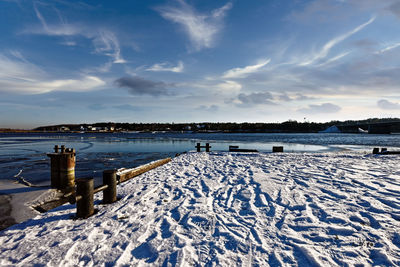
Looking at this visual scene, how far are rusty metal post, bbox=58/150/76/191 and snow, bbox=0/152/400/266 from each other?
9.54 ft

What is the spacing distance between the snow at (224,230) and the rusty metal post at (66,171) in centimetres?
291

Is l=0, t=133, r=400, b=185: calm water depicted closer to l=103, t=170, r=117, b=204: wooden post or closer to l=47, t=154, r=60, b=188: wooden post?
l=47, t=154, r=60, b=188: wooden post

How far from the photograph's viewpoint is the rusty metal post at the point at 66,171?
782 cm

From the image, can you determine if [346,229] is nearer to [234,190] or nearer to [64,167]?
[234,190]

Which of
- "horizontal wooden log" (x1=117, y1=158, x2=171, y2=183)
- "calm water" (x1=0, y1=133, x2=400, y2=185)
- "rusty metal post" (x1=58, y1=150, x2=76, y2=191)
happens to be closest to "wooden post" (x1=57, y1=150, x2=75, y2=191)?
"rusty metal post" (x1=58, y1=150, x2=76, y2=191)

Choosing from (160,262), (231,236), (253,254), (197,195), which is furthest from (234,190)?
(160,262)

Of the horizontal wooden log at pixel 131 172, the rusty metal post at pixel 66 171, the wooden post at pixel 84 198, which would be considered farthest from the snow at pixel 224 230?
the rusty metal post at pixel 66 171

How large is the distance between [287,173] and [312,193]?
9.23ft

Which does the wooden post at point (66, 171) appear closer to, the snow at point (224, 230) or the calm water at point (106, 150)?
the calm water at point (106, 150)

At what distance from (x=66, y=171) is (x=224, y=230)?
7.21m

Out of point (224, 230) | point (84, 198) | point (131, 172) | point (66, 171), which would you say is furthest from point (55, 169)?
point (224, 230)

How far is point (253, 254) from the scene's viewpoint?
320cm

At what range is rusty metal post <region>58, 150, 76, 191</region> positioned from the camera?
782 centimetres

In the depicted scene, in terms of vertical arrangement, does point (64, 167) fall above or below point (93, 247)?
above
